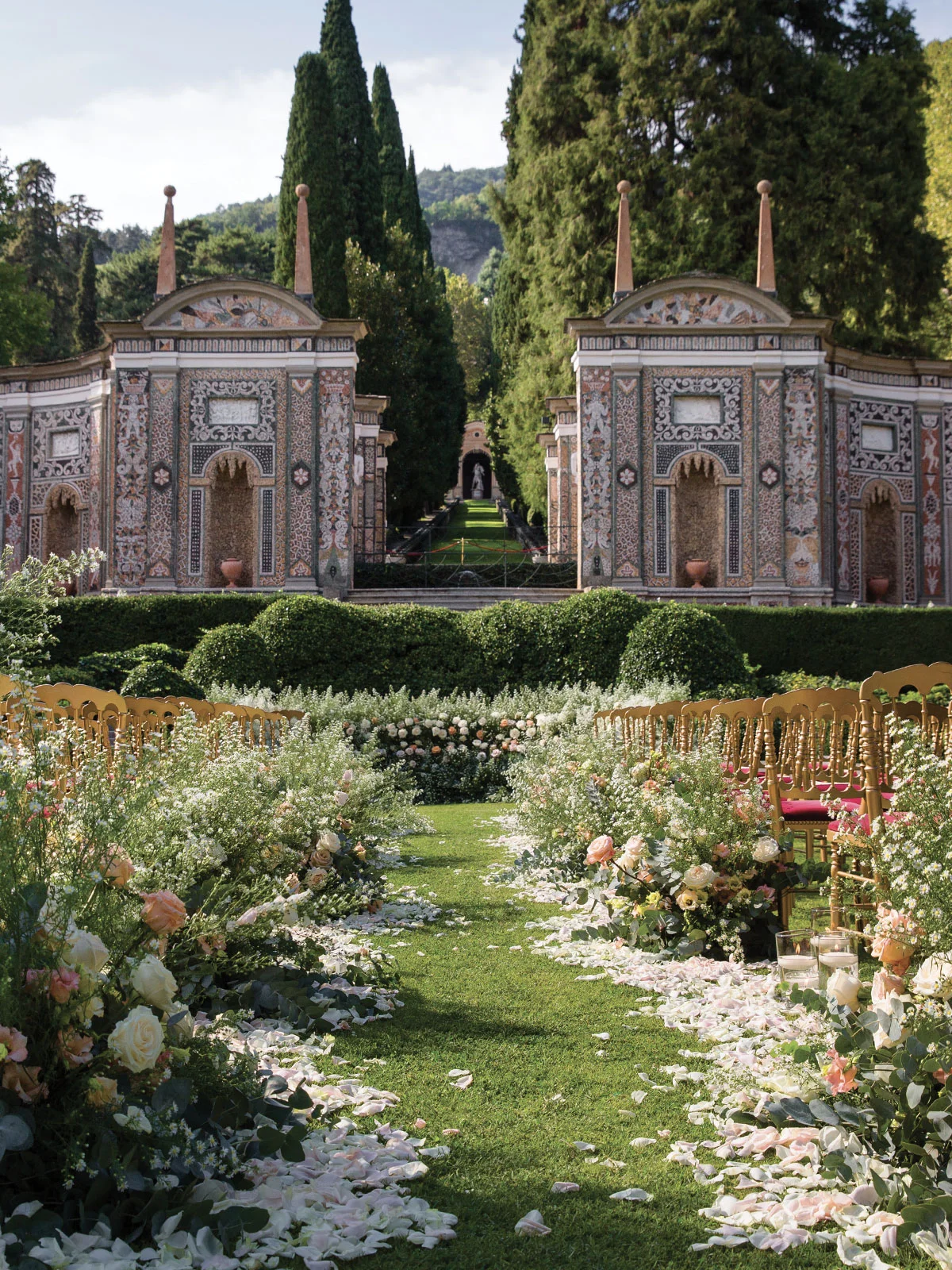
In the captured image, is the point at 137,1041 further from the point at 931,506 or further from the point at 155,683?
the point at 931,506

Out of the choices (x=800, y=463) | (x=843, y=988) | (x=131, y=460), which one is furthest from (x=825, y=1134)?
(x=131, y=460)

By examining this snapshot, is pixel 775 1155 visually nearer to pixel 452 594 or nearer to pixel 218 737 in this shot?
pixel 218 737

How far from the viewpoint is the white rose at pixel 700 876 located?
5211 millimetres

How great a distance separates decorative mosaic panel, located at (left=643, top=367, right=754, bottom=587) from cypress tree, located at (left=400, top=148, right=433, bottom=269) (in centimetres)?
2189

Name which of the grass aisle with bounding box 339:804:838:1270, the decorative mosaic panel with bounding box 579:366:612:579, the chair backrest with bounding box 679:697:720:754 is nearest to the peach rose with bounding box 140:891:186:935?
the grass aisle with bounding box 339:804:838:1270

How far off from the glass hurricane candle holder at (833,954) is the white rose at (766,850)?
1211mm

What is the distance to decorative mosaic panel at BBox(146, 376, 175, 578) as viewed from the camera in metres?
22.0

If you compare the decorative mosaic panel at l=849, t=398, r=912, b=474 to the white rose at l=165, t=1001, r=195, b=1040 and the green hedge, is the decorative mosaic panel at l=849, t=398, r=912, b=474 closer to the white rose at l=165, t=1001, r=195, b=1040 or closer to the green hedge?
the green hedge

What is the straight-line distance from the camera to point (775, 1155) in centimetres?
326

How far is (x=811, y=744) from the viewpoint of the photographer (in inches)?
237

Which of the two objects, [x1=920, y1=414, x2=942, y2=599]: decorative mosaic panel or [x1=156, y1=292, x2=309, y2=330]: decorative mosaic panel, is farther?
[x1=920, y1=414, x2=942, y2=599]: decorative mosaic panel

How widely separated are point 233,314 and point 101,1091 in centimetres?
2093

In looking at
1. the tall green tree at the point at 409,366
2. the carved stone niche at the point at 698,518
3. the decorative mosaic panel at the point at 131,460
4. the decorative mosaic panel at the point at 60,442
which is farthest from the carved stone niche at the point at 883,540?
A: the decorative mosaic panel at the point at 60,442

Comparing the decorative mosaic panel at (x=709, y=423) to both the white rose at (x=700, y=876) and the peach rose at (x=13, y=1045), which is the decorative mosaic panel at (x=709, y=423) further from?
the peach rose at (x=13, y=1045)
